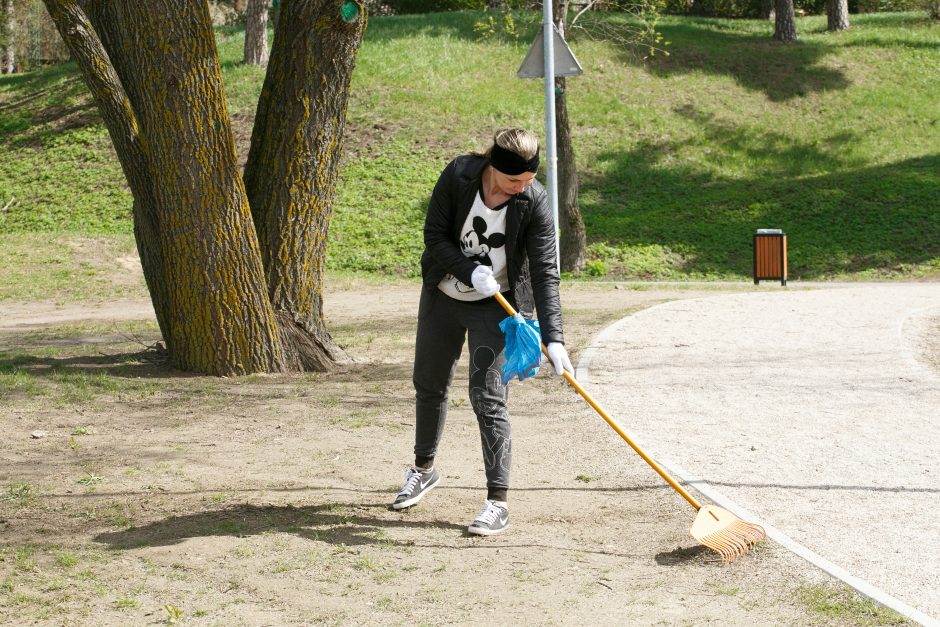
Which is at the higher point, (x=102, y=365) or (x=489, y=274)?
(x=489, y=274)

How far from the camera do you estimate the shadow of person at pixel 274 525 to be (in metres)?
4.39

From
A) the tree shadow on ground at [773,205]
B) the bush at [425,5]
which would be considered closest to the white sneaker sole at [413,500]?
the tree shadow on ground at [773,205]

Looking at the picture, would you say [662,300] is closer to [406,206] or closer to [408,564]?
[406,206]

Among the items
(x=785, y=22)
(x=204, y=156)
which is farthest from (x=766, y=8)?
(x=204, y=156)

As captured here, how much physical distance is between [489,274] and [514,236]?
25 cm

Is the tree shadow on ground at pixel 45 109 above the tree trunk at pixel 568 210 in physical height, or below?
above

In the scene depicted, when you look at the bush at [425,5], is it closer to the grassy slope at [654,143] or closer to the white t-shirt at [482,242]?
the grassy slope at [654,143]

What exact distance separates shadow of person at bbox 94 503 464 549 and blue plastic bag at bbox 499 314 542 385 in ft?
2.69

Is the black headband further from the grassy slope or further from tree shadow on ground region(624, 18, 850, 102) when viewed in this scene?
tree shadow on ground region(624, 18, 850, 102)

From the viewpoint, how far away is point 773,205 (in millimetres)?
22156

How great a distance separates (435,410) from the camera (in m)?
4.79

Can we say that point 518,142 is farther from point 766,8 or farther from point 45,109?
point 766,8

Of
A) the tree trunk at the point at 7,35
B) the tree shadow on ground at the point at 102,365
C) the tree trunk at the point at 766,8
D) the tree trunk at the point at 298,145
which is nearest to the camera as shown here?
the tree trunk at the point at 298,145

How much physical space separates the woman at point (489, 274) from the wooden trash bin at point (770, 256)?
1264 cm
